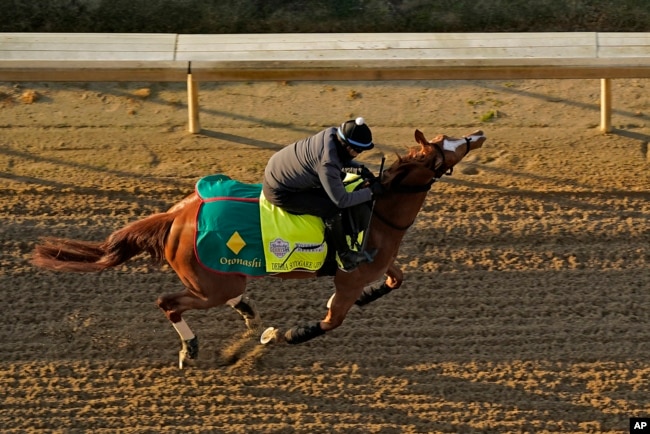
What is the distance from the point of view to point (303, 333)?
700cm

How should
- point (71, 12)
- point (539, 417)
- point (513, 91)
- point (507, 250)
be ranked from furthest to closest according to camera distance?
point (71, 12)
point (513, 91)
point (507, 250)
point (539, 417)

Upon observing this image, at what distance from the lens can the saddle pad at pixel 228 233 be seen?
21.4ft

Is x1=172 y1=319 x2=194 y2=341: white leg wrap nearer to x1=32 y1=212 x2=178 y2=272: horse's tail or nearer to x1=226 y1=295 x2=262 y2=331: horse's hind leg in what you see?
x1=226 y1=295 x2=262 y2=331: horse's hind leg

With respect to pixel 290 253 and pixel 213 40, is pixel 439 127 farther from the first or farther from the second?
pixel 290 253

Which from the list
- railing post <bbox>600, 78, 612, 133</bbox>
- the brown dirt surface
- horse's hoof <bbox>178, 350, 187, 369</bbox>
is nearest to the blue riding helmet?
the brown dirt surface

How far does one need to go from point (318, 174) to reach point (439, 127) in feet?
10.6

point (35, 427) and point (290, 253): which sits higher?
point (290, 253)

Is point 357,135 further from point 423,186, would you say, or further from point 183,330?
point 183,330

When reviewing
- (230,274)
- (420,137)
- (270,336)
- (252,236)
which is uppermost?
(420,137)

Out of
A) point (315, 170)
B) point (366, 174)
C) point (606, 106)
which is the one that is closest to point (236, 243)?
point (315, 170)

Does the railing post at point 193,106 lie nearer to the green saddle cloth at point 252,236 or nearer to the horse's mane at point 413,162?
the green saddle cloth at point 252,236

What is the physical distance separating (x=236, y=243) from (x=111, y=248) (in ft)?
2.92

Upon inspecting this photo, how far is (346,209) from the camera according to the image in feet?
21.6

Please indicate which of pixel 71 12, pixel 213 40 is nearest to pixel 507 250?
pixel 213 40
